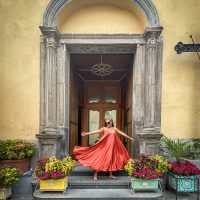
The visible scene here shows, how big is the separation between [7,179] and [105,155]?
93.7 inches

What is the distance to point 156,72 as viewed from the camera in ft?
24.7

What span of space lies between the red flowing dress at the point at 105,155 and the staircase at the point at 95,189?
1.17 ft

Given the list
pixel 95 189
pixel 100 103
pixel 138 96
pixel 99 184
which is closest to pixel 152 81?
pixel 138 96

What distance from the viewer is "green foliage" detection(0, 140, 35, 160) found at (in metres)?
6.84

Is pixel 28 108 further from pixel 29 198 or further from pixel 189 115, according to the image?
pixel 189 115

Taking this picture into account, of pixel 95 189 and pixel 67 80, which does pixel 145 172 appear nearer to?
pixel 95 189

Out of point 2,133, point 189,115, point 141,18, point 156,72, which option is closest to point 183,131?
point 189,115

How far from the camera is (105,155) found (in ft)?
22.1

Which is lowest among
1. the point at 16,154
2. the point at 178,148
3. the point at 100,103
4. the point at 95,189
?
the point at 95,189

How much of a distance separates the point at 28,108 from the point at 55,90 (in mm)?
929

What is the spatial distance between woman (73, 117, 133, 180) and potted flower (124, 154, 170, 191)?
0.47 m

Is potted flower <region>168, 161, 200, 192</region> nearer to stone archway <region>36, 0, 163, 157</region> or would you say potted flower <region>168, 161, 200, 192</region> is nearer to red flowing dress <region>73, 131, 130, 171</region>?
stone archway <region>36, 0, 163, 157</region>

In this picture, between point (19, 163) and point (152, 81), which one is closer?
point (19, 163)

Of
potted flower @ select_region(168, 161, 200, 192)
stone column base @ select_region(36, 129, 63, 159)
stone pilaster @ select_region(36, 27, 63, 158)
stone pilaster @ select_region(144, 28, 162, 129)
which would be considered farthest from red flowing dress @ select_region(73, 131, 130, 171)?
potted flower @ select_region(168, 161, 200, 192)
